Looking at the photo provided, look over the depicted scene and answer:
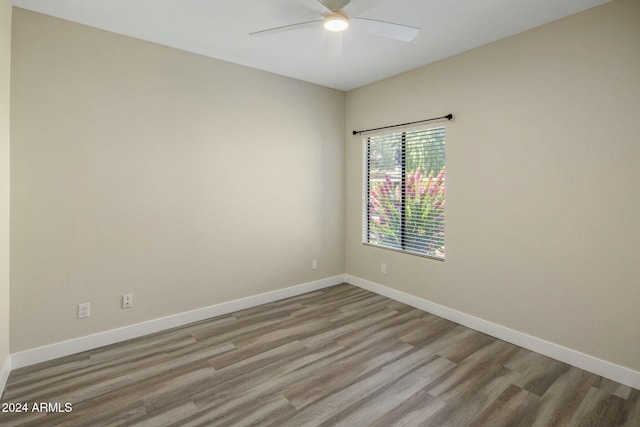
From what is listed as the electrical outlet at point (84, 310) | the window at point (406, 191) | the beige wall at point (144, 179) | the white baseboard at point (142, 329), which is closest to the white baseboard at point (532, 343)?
the window at point (406, 191)

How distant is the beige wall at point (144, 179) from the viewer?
2484 mm

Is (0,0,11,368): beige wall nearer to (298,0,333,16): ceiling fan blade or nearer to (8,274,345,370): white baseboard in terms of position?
(8,274,345,370): white baseboard

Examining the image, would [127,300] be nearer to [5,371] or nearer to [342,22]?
[5,371]

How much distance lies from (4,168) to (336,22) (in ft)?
8.15

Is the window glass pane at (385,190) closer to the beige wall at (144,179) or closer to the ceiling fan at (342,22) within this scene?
the beige wall at (144,179)

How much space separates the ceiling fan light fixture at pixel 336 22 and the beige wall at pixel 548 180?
4.97 feet

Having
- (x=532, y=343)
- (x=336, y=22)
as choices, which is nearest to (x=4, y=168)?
(x=336, y=22)

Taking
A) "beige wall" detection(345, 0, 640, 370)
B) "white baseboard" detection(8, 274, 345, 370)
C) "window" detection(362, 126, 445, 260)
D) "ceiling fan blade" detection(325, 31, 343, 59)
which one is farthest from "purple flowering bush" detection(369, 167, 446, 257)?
"ceiling fan blade" detection(325, 31, 343, 59)

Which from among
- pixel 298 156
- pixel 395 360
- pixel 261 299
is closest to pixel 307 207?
pixel 298 156

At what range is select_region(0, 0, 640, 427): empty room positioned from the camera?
2201 mm

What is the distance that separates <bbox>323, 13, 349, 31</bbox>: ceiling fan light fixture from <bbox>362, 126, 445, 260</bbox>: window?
1650mm

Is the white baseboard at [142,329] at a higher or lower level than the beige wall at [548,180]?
lower

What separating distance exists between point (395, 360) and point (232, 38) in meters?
3.02

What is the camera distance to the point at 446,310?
337cm
